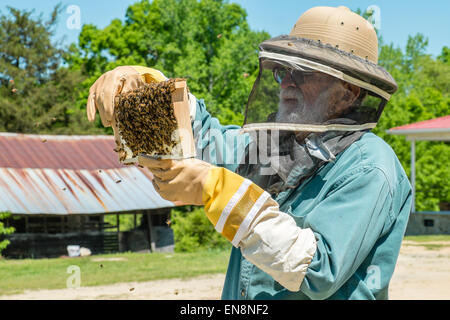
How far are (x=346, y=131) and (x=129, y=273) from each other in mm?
11978

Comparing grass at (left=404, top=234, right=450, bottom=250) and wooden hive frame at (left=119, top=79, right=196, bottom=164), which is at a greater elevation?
wooden hive frame at (left=119, top=79, right=196, bottom=164)

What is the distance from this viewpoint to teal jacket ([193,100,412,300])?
184 cm

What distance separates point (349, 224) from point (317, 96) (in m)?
0.61

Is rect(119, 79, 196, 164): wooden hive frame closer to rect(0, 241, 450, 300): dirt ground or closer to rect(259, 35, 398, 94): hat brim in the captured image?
rect(259, 35, 398, 94): hat brim

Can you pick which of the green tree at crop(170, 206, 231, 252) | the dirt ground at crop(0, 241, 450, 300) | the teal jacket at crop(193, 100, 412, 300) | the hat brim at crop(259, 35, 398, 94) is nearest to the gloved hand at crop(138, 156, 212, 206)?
the teal jacket at crop(193, 100, 412, 300)

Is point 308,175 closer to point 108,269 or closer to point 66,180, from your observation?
point 108,269

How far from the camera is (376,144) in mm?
2152

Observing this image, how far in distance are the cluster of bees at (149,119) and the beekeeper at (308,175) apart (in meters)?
0.08

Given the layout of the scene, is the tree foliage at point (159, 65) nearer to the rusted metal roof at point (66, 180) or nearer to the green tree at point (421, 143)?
the green tree at point (421, 143)

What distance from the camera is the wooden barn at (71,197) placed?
18641 mm

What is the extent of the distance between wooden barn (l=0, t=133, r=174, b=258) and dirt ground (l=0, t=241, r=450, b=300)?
7.03m

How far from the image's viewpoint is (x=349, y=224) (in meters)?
1.87

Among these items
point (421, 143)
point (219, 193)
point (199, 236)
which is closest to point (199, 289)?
point (199, 236)

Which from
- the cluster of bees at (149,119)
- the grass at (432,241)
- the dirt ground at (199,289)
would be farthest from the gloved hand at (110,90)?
the grass at (432,241)
